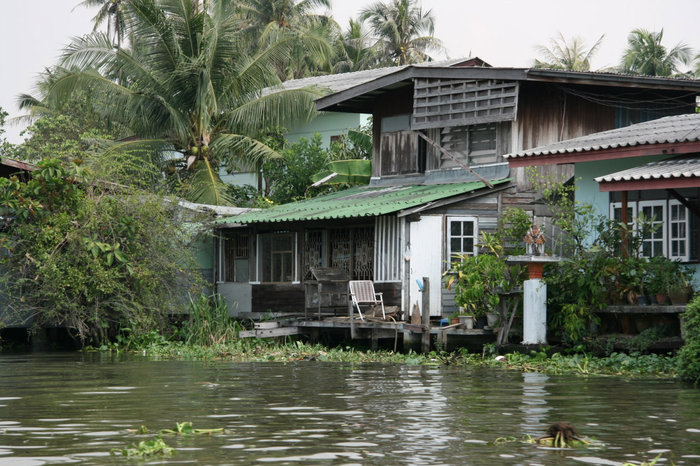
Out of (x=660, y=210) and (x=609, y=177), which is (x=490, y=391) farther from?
(x=660, y=210)

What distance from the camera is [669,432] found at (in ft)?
31.8

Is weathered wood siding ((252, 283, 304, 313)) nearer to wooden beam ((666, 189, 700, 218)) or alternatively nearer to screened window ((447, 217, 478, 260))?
screened window ((447, 217, 478, 260))

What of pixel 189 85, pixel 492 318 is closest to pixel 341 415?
pixel 492 318

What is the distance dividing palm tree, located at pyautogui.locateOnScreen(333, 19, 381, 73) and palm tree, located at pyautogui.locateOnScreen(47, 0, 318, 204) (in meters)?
21.0

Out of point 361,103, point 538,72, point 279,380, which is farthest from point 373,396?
point 361,103

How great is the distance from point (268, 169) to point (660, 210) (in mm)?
16431

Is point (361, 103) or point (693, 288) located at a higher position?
point (361, 103)

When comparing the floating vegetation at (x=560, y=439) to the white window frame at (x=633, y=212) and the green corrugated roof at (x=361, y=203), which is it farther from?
the green corrugated roof at (x=361, y=203)

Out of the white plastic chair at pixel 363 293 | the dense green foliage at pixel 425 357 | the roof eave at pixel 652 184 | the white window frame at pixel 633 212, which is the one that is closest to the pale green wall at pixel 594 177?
the white window frame at pixel 633 212

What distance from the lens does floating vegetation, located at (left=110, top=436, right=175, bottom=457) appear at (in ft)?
27.1

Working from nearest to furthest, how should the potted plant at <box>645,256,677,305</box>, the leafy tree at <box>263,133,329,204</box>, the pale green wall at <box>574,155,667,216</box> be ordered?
the potted plant at <box>645,256,677,305</box>
the pale green wall at <box>574,155,667,216</box>
the leafy tree at <box>263,133,329,204</box>

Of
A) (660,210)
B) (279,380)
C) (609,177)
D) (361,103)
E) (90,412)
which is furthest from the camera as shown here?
(361,103)

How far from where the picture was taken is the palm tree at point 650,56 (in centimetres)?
5291

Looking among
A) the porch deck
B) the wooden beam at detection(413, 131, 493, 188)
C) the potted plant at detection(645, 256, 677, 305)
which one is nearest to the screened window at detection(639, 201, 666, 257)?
the potted plant at detection(645, 256, 677, 305)
